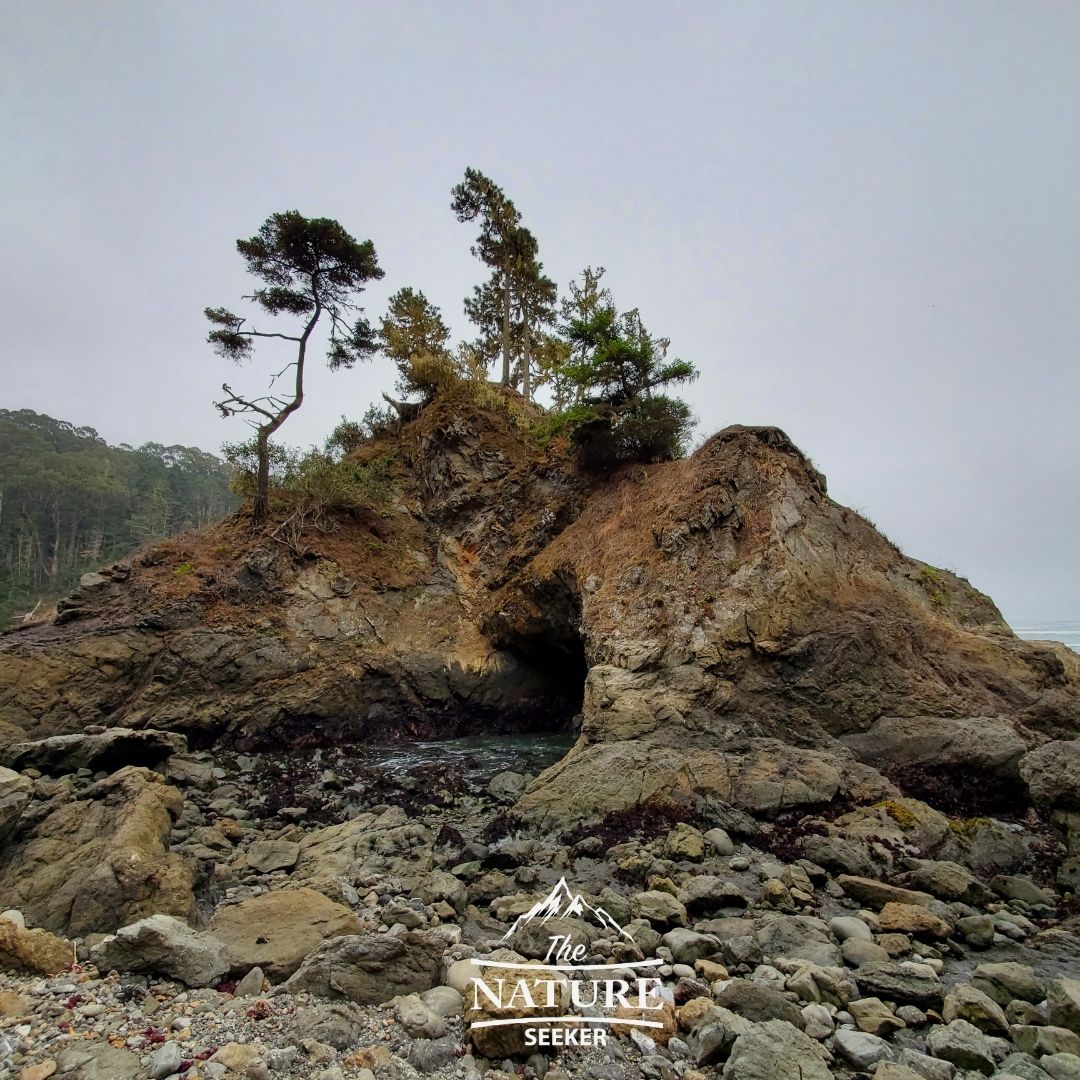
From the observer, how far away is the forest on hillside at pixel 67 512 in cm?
4762

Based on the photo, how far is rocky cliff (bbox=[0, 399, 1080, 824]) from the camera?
34.3 feet

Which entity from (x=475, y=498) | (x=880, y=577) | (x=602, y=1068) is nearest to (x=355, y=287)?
(x=475, y=498)

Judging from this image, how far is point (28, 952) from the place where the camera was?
177 inches

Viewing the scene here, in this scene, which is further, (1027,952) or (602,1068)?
(1027,952)

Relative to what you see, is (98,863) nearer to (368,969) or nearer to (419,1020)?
(368,969)

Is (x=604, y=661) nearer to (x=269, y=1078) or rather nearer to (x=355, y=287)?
(x=269, y=1078)

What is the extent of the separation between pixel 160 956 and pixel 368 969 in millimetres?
1668

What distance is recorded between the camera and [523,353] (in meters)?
28.1

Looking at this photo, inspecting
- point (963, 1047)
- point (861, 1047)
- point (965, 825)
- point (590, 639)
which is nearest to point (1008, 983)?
point (963, 1047)

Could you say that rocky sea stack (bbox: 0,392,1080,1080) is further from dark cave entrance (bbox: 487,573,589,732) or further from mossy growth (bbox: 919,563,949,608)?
mossy growth (bbox: 919,563,949,608)

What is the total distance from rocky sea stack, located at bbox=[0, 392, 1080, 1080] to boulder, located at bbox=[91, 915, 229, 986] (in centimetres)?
3

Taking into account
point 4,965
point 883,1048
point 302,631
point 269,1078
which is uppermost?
point 302,631

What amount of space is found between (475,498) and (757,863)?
1575 centimetres

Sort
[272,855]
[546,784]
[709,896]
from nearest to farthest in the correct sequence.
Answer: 1. [709,896]
2. [272,855]
3. [546,784]
